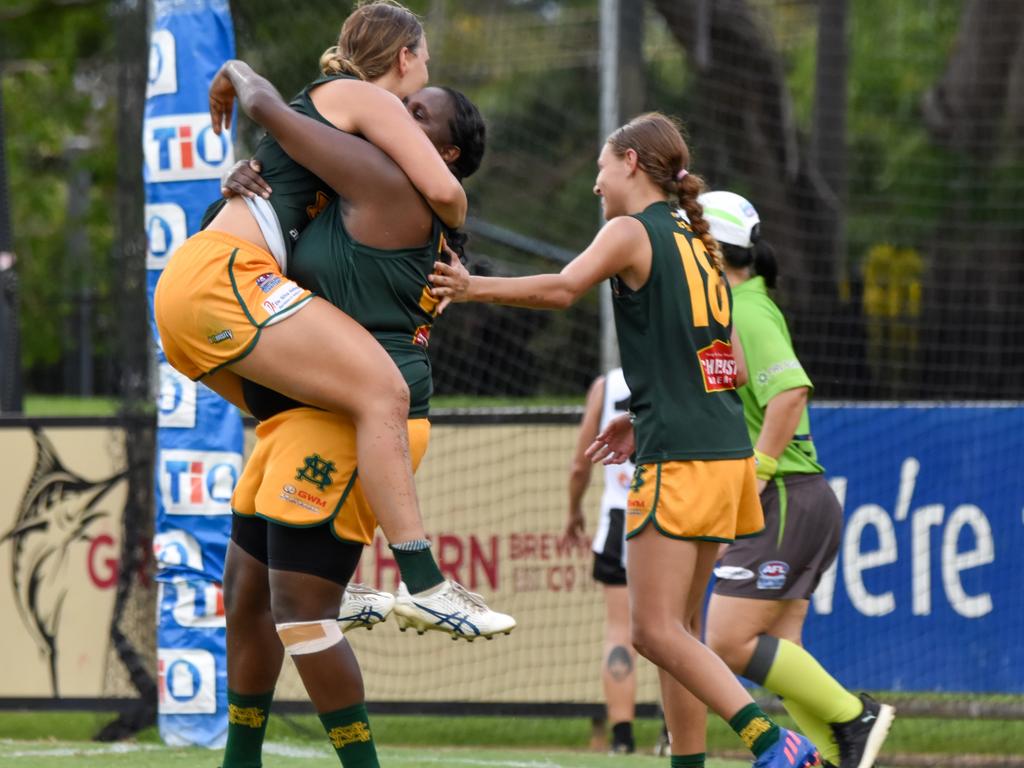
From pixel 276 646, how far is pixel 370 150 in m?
1.36

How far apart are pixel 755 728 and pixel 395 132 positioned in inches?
79.8

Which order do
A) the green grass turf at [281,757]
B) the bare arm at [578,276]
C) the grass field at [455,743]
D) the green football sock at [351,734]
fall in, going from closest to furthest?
1. the green football sock at [351,734]
2. the bare arm at [578,276]
3. the green grass turf at [281,757]
4. the grass field at [455,743]

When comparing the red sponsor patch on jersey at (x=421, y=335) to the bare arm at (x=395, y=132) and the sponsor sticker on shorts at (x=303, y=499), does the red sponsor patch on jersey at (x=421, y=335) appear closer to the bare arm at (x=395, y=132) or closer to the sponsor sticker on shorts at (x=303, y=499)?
the bare arm at (x=395, y=132)

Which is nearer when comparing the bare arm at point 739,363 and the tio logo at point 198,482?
the bare arm at point 739,363

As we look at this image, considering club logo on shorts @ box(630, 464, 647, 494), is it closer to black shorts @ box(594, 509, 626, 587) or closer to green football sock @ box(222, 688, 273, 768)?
green football sock @ box(222, 688, 273, 768)

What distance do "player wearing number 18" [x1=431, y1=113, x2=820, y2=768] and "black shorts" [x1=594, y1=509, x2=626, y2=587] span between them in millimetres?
2553

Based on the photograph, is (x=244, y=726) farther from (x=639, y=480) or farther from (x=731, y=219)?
(x=731, y=219)

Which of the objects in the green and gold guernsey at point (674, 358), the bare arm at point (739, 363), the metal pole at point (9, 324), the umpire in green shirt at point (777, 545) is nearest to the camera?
the green and gold guernsey at point (674, 358)

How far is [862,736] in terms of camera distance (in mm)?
5352

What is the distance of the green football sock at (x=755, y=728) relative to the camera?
14.5 feet

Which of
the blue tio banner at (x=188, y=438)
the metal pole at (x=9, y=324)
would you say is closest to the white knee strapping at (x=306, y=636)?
the blue tio banner at (x=188, y=438)

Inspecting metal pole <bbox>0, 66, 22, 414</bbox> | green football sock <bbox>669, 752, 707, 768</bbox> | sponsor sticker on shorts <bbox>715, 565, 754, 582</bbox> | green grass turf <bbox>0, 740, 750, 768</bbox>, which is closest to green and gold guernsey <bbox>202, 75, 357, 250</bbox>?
green football sock <bbox>669, 752, 707, 768</bbox>

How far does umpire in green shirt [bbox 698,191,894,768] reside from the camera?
5371mm

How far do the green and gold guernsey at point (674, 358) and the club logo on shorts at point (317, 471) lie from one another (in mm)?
1179
